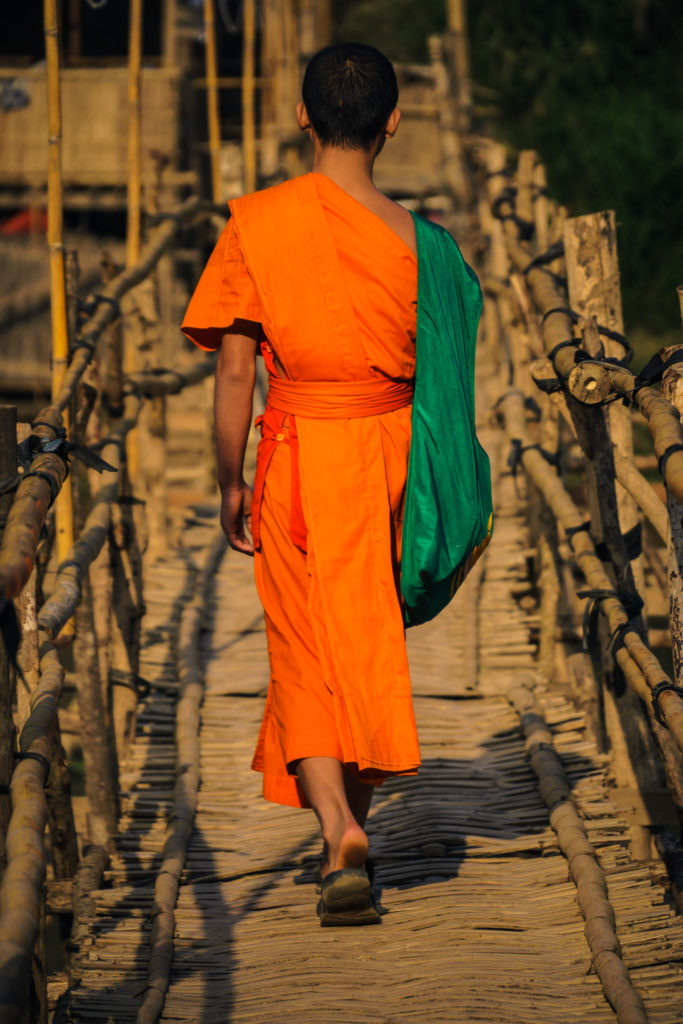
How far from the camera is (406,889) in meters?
2.72

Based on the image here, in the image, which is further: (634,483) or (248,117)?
(248,117)

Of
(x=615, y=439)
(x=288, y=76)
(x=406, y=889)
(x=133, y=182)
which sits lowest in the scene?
(x=406, y=889)

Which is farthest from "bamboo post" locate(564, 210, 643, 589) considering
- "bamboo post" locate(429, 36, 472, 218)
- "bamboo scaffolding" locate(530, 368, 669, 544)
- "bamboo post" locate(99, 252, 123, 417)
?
"bamboo post" locate(429, 36, 472, 218)

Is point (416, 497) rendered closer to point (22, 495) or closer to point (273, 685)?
point (273, 685)

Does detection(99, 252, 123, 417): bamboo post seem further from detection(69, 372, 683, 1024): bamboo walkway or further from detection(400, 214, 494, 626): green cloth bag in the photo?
detection(400, 214, 494, 626): green cloth bag

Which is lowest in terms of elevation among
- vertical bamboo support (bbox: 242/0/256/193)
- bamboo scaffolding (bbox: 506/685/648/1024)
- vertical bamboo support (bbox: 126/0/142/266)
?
bamboo scaffolding (bbox: 506/685/648/1024)

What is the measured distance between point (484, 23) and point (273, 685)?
13.4 meters

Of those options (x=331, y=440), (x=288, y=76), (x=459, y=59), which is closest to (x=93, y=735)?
(x=331, y=440)

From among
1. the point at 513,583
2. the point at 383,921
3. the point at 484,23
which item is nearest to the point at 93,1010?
the point at 383,921

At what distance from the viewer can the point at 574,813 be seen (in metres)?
2.92

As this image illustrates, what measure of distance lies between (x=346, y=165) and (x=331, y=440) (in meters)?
0.50

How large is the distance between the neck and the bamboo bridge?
0.56m

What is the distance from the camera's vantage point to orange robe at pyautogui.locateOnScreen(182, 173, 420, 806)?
2.46m

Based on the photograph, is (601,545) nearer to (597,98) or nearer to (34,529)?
(34,529)
